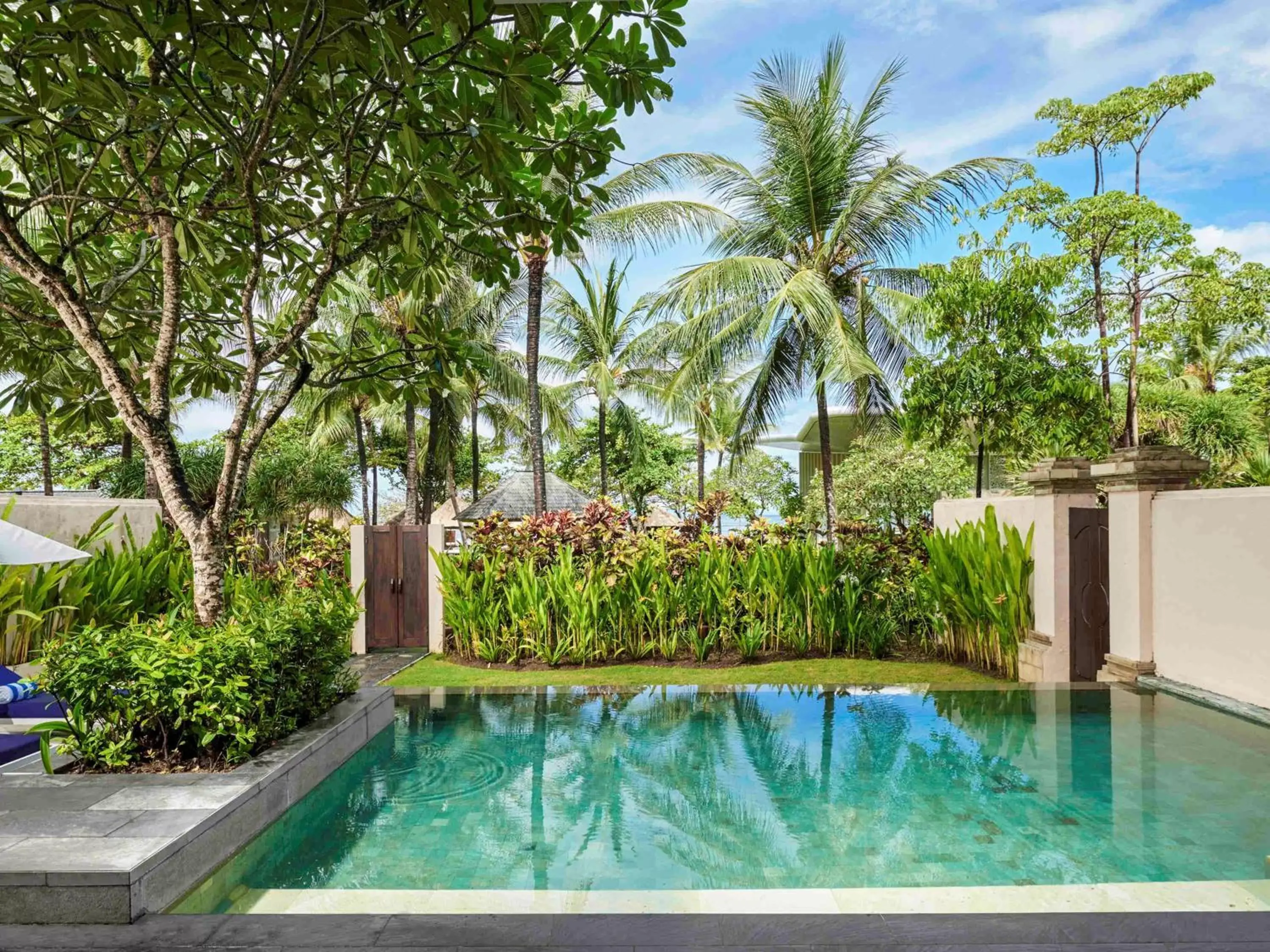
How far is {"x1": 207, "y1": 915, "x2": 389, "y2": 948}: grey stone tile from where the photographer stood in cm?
249

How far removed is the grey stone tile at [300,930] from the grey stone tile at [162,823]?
465 mm

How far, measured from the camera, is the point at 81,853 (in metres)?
2.75

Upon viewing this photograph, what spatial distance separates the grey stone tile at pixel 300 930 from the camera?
8.16 ft

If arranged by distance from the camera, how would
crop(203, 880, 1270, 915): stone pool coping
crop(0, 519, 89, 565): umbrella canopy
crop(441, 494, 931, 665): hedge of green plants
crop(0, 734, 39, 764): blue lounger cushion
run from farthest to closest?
crop(441, 494, 931, 665): hedge of green plants, crop(0, 519, 89, 565): umbrella canopy, crop(0, 734, 39, 764): blue lounger cushion, crop(203, 880, 1270, 915): stone pool coping

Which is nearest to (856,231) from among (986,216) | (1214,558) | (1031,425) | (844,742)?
(986,216)

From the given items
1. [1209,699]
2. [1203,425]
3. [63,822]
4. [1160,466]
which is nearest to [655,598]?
[1160,466]

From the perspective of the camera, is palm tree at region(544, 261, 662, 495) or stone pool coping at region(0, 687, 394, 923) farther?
palm tree at region(544, 261, 662, 495)

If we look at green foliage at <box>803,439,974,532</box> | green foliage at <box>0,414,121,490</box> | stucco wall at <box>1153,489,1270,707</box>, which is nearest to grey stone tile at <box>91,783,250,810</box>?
stucco wall at <box>1153,489,1270,707</box>

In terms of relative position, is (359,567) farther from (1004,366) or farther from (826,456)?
(826,456)

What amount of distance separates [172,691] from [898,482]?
13.7 metres

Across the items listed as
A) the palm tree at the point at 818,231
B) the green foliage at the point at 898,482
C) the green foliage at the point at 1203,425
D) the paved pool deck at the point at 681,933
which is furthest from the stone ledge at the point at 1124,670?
the green foliage at the point at 1203,425

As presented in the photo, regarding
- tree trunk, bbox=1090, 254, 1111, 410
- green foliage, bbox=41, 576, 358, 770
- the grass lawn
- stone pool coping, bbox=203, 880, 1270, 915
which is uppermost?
tree trunk, bbox=1090, 254, 1111, 410

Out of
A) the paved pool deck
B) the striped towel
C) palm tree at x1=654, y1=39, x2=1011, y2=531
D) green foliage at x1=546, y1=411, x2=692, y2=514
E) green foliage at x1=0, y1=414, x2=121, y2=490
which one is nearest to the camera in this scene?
the paved pool deck

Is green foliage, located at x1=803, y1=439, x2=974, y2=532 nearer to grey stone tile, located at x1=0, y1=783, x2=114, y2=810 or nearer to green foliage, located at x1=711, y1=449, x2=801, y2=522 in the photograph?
grey stone tile, located at x1=0, y1=783, x2=114, y2=810
